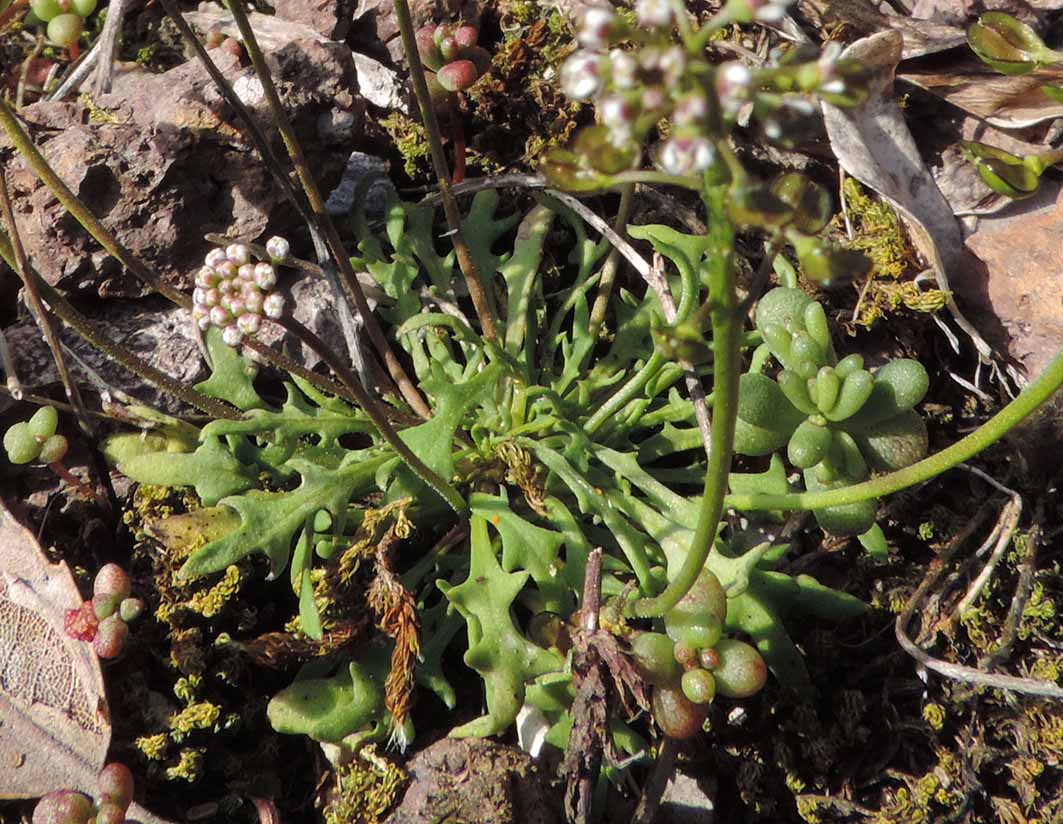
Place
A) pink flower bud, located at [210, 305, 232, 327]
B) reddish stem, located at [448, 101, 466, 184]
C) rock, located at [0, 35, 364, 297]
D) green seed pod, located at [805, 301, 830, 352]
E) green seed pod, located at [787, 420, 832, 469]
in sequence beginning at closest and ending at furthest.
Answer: pink flower bud, located at [210, 305, 232, 327] < green seed pod, located at [787, 420, 832, 469] < green seed pod, located at [805, 301, 830, 352] < rock, located at [0, 35, 364, 297] < reddish stem, located at [448, 101, 466, 184]

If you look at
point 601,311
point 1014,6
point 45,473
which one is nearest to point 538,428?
point 601,311

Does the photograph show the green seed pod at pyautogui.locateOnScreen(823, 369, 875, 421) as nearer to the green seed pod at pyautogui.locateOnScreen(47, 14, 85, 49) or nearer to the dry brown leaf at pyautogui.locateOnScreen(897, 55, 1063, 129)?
the dry brown leaf at pyautogui.locateOnScreen(897, 55, 1063, 129)

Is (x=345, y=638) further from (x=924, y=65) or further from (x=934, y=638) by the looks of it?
(x=924, y=65)

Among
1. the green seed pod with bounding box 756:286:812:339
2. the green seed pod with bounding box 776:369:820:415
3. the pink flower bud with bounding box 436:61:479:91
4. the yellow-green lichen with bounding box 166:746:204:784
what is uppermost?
the pink flower bud with bounding box 436:61:479:91

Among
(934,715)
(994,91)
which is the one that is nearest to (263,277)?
(934,715)

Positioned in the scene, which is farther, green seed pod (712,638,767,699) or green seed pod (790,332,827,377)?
green seed pod (790,332,827,377)

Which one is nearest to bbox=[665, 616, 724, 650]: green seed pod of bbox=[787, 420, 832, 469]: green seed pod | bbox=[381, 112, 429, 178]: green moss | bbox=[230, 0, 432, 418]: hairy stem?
bbox=[787, 420, 832, 469]: green seed pod
